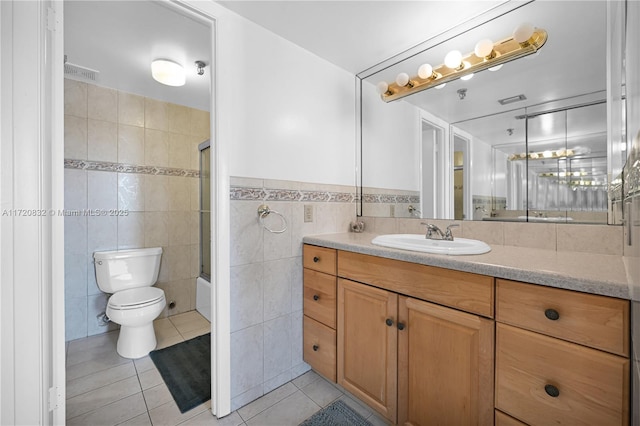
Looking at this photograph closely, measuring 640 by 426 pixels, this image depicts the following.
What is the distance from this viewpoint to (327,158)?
1.86 m

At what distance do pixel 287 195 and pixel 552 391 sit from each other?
4.54ft

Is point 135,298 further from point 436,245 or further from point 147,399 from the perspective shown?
point 436,245

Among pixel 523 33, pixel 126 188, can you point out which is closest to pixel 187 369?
pixel 126 188

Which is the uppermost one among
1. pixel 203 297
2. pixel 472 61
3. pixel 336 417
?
pixel 472 61

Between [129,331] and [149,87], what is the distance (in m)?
1.99

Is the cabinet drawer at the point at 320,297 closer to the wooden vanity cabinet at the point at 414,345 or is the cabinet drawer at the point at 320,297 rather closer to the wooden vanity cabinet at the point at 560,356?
the wooden vanity cabinet at the point at 414,345

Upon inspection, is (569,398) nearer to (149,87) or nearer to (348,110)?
(348,110)

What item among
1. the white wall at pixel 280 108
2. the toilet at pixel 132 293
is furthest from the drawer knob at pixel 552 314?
the toilet at pixel 132 293

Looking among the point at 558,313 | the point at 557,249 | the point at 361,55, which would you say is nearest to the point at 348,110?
the point at 361,55

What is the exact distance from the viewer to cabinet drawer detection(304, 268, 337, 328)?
1495 millimetres

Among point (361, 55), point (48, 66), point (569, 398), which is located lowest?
point (569, 398)

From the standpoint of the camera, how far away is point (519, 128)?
1349mm

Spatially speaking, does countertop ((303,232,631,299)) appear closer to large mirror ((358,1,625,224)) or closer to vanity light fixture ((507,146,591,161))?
large mirror ((358,1,625,224))

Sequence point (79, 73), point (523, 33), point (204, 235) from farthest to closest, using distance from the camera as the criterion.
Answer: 1. point (204, 235)
2. point (79, 73)
3. point (523, 33)
